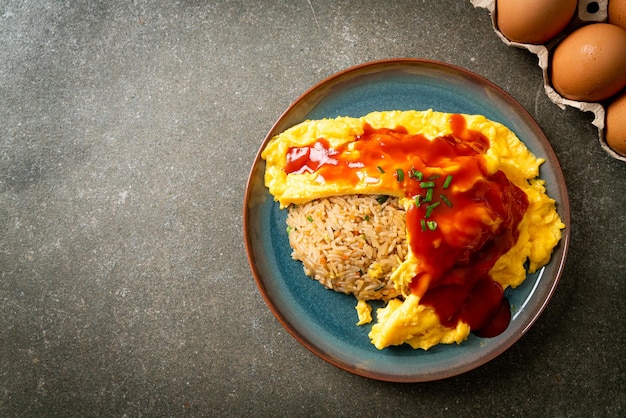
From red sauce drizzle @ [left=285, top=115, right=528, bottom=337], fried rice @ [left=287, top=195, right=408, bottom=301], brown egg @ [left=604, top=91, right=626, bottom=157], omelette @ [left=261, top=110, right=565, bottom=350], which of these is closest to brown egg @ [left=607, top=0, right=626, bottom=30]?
brown egg @ [left=604, top=91, right=626, bottom=157]

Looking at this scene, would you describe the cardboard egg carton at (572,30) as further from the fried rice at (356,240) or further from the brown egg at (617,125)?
the fried rice at (356,240)

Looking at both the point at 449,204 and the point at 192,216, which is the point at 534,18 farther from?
the point at 192,216

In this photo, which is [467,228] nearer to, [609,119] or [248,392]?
[609,119]

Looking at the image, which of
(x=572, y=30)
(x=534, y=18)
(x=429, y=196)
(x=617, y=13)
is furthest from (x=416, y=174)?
(x=617, y=13)

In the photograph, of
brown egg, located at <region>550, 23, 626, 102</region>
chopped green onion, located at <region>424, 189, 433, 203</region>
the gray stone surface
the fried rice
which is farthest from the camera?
the gray stone surface

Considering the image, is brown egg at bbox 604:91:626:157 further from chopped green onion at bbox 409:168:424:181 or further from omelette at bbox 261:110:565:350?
chopped green onion at bbox 409:168:424:181

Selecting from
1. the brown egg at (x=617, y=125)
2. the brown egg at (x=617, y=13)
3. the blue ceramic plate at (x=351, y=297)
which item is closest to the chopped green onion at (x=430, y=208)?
the blue ceramic plate at (x=351, y=297)
